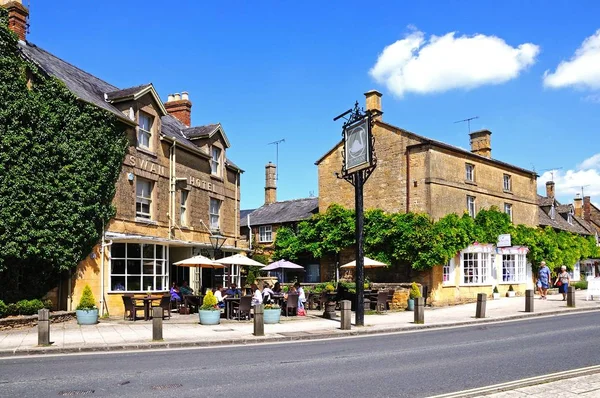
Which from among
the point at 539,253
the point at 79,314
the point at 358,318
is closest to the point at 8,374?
the point at 79,314

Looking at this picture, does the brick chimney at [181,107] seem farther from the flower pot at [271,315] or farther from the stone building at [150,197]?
the flower pot at [271,315]

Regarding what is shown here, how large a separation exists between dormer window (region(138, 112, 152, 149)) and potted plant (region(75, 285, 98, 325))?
755 centimetres

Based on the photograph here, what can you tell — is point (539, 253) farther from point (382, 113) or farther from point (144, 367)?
point (144, 367)

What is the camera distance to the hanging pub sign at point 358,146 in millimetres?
19812

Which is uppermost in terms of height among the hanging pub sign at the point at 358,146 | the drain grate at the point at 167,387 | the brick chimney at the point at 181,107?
the brick chimney at the point at 181,107

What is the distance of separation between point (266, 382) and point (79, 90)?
16.7m

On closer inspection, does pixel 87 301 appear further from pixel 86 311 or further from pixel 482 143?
pixel 482 143

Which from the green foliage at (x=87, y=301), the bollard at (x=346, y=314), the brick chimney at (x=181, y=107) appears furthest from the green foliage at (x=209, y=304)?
the brick chimney at (x=181, y=107)

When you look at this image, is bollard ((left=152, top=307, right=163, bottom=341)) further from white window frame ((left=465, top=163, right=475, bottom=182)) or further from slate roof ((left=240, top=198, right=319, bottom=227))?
white window frame ((left=465, top=163, right=475, bottom=182))

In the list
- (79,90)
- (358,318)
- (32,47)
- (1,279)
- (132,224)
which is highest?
(32,47)

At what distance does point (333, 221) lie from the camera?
3412cm

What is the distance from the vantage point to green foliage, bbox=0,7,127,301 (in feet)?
60.2

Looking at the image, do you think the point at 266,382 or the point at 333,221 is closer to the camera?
the point at 266,382

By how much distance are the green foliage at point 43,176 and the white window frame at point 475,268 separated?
1992cm
